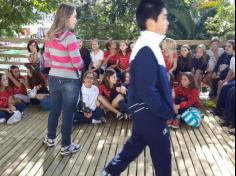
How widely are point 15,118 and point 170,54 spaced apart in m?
2.93

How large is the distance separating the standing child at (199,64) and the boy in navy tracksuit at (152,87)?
4.55 metres

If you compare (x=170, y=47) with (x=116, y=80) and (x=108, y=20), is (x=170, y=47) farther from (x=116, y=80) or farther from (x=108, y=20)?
(x=108, y=20)

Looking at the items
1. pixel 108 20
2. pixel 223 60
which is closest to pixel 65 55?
pixel 223 60

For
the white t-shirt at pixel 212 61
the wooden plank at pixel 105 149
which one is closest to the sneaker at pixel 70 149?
the wooden plank at pixel 105 149

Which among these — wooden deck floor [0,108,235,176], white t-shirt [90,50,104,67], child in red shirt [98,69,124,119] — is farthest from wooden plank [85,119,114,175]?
white t-shirt [90,50,104,67]

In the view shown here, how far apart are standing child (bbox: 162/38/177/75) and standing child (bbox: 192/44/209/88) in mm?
443

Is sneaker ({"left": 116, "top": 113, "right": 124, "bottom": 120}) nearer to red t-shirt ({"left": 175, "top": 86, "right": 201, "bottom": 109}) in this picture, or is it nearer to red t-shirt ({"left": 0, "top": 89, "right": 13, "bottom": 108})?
red t-shirt ({"left": 175, "top": 86, "right": 201, "bottom": 109})

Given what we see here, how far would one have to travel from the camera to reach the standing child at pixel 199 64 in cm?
696

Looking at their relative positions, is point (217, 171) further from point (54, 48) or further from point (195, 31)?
point (195, 31)

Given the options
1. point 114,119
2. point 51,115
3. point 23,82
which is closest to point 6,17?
point 23,82

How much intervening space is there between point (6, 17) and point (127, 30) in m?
4.82

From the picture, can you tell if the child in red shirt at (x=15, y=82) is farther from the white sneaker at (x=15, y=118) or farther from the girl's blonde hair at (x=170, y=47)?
the girl's blonde hair at (x=170, y=47)

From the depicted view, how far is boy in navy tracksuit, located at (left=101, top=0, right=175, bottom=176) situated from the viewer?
2348 mm

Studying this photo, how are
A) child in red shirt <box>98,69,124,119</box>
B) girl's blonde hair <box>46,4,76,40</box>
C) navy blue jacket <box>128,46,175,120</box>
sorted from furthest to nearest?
child in red shirt <box>98,69,124,119</box> < girl's blonde hair <box>46,4,76,40</box> < navy blue jacket <box>128,46,175,120</box>
